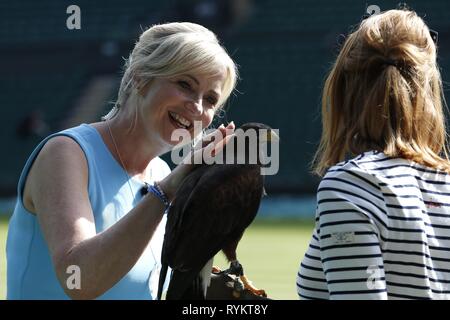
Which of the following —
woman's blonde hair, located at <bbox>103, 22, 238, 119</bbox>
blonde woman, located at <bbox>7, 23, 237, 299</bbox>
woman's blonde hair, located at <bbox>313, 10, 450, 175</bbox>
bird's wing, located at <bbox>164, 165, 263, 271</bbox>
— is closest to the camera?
woman's blonde hair, located at <bbox>313, 10, 450, 175</bbox>

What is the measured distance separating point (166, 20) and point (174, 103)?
60.6 ft

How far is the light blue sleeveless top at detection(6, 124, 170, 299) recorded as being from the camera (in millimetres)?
2183

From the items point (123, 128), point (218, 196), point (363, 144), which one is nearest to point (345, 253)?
point (363, 144)

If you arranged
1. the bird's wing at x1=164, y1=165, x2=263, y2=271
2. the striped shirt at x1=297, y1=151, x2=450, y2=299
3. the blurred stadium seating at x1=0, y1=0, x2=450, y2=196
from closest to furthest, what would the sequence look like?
1. the striped shirt at x1=297, y1=151, x2=450, y2=299
2. the bird's wing at x1=164, y1=165, x2=263, y2=271
3. the blurred stadium seating at x1=0, y1=0, x2=450, y2=196

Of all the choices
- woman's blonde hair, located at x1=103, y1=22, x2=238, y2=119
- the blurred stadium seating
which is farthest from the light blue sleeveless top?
the blurred stadium seating

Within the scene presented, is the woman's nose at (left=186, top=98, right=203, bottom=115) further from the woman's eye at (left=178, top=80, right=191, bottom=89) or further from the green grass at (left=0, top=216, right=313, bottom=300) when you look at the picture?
the green grass at (left=0, top=216, right=313, bottom=300)

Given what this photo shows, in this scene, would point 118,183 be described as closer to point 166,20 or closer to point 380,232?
point 380,232

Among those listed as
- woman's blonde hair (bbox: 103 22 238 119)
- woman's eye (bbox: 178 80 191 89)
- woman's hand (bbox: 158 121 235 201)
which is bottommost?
woman's hand (bbox: 158 121 235 201)

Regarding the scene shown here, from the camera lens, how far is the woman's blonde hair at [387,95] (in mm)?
1705

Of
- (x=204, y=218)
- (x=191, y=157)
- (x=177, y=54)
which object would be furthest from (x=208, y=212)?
(x=177, y=54)

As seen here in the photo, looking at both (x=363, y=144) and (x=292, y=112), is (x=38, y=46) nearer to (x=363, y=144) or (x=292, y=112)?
(x=292, y=112)

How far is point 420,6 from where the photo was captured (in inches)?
737
